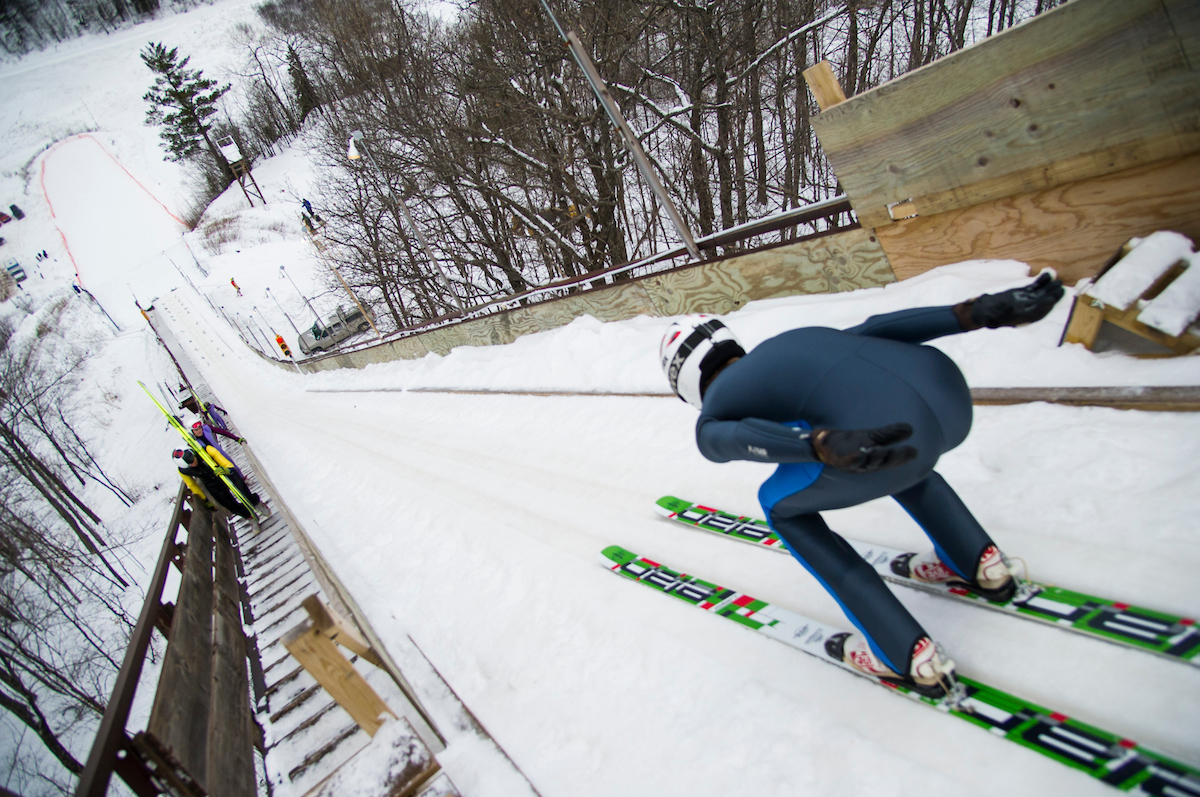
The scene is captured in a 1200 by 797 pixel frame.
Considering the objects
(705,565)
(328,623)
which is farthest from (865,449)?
(328,623)

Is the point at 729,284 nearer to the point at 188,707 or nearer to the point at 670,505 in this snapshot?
the point at 670,505

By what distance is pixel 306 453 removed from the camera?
12414mm

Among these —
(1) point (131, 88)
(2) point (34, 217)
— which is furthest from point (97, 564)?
(1) point (131, 88)

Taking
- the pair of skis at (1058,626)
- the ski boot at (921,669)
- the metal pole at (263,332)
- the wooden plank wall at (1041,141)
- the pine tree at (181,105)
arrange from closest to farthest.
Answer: the pair of skis at (1058,626) → the ski boot at (921,669) → the wooden plank wall at (1041,141) → the metal pole at (263,332) → the pine tree at (181,105)

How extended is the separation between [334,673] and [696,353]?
2640mm

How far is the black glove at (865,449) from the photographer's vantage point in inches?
68.2

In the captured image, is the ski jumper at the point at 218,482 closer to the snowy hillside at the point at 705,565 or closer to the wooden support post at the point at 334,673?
the snowy hillside at the point at 705,565

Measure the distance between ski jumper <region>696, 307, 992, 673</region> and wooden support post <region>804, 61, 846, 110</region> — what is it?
13.1 feet

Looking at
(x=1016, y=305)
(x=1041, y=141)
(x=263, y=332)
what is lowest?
(x=1016, y=305)

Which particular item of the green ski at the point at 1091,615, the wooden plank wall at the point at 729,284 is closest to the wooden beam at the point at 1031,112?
the wooden plank wall at the point at 729,284

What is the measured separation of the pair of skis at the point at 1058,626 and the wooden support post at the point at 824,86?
4226 millimetres

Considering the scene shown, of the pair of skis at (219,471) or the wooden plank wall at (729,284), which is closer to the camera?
the wooden plank wall at (729,284)

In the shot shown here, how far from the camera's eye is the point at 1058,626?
2.38 meters

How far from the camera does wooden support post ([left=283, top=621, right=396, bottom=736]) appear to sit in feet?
9.17
